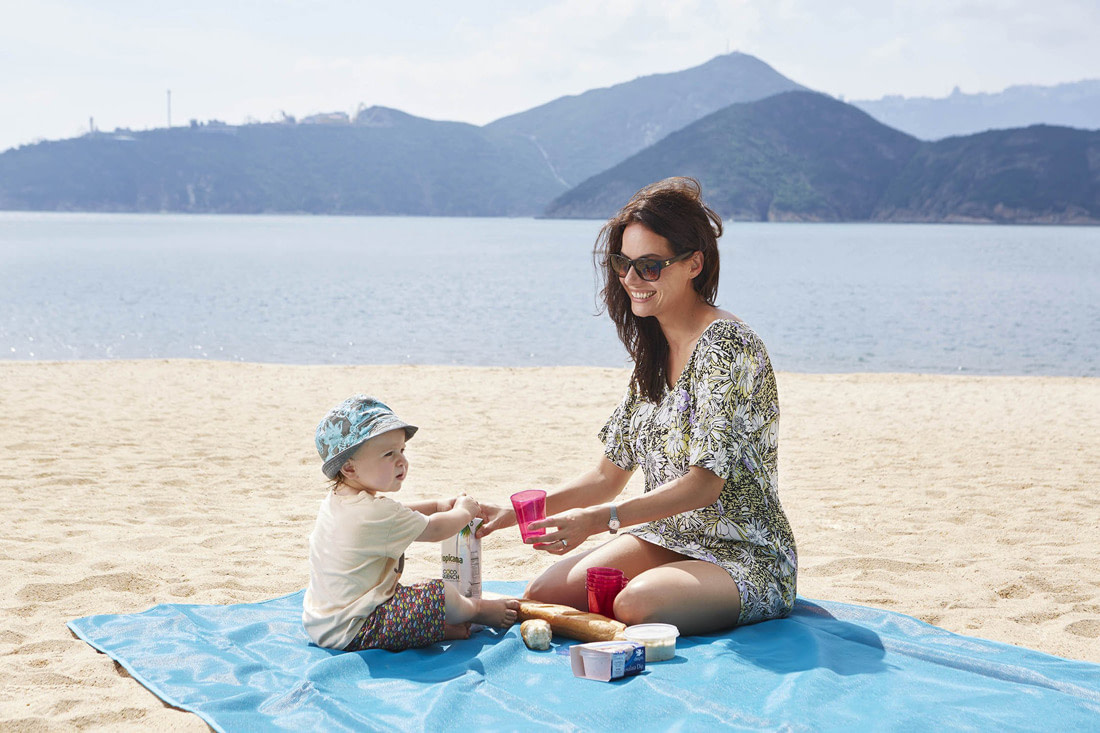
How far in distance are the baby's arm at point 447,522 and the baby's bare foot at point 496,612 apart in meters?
0.40

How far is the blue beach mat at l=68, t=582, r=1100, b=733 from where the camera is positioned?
119 inches

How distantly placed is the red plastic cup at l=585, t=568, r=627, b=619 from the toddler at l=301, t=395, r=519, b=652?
445 millimetres

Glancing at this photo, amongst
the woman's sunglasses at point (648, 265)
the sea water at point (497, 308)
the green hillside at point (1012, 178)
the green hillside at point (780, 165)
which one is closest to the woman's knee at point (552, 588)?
the woman's sunglasses at point (648, 265)

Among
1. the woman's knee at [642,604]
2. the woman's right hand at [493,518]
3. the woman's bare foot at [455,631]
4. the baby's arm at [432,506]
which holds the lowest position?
the woman's bare foot at [455,631]

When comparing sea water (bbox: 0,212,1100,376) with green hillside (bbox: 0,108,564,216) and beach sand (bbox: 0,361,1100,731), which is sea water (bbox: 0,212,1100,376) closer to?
beach sand (bbox: 0,361,1100,731)

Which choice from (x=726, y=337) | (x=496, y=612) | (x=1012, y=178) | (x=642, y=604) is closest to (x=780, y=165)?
(x=1012, y=178)

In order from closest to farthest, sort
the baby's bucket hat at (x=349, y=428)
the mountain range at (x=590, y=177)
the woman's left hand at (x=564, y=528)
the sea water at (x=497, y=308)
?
the baby's bucket hat at (x=349, y=428) < the woman's left hand at (x=564, y=528) < the sea water at (x=497, y=308) < the mountain range at (x=590, y=177)

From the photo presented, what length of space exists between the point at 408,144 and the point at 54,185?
62237 mm

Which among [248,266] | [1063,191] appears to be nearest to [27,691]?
[248,266]

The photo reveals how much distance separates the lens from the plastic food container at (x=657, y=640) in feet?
11.3

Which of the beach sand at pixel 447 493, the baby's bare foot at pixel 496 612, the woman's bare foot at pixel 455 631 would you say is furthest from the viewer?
the beach sand at pixel 447 493

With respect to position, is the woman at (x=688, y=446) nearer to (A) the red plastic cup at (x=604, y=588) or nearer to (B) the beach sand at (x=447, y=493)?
(A) the red plastic cup at (x=604, y=588)

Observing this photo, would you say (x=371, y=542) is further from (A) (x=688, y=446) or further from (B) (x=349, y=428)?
(A) (x=688, y=446)

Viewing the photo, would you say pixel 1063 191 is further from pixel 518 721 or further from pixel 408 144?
pixel 518 721
